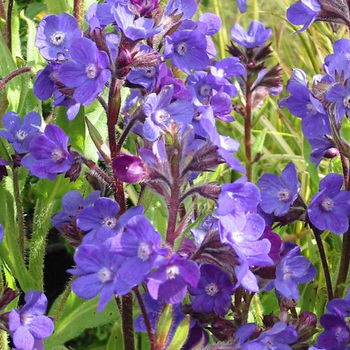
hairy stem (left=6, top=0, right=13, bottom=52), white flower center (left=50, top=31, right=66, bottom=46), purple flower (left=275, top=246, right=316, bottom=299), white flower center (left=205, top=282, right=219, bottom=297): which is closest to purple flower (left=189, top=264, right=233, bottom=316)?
white flower center (left=205, top=282, right=219, bottom=297)

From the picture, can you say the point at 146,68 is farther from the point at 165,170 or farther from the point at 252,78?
the point at 252,78

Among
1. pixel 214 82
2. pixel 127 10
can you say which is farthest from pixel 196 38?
pixel 127 10

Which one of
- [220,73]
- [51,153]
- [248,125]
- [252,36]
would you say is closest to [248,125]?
[248,125]

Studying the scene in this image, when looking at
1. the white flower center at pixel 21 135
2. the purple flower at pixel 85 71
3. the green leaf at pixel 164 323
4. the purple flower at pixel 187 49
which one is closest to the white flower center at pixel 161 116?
the purple flower at pixel 85 71

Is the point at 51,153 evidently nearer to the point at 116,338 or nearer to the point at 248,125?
the point at 116,338

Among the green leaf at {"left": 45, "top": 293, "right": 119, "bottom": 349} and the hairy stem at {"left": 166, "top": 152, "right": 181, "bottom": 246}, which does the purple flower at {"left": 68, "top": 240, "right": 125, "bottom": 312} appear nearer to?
the hairy stem at {"left": 166, "top": 152, "right": 181, "bottom": 246}
